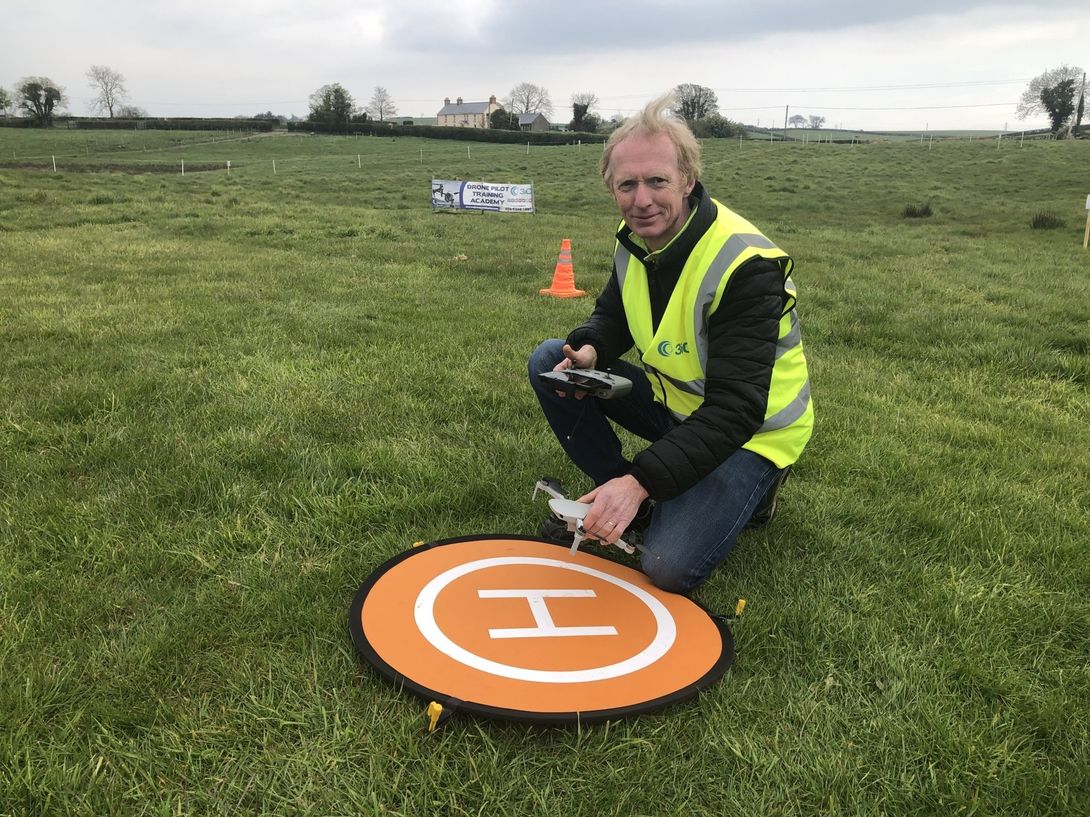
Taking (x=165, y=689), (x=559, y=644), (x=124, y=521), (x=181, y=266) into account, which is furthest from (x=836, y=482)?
(x=181, y=266)

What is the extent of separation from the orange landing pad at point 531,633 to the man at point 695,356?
21 cm

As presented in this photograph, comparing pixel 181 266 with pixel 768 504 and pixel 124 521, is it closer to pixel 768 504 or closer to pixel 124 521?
pixel 124 521

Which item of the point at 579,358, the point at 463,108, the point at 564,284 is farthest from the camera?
the point at 463,108

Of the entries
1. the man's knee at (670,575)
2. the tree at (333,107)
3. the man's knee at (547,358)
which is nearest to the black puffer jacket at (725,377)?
the man's knee at (670,575)

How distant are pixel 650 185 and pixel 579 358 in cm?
87

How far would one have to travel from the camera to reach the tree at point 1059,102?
195 ft

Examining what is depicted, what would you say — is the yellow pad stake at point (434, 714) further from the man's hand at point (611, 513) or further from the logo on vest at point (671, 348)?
the logo on vest at point (671, 348)

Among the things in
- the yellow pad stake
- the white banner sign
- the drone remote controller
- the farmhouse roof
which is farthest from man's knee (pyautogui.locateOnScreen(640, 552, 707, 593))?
the farmhouse roof

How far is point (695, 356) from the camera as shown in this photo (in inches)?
107

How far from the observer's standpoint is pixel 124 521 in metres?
3.00

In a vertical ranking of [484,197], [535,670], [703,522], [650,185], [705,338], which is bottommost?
[535,670]

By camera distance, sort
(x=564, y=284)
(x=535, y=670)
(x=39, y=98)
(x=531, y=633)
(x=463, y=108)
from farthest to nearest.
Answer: (x=463, y=108), (x=39, y=98), (x=564, y=284), (x=531, y=633), (x=535, y=670)

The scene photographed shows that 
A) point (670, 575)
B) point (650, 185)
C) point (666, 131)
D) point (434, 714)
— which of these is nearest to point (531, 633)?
point (434, 714)

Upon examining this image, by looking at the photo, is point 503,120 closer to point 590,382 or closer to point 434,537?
point 590,382
